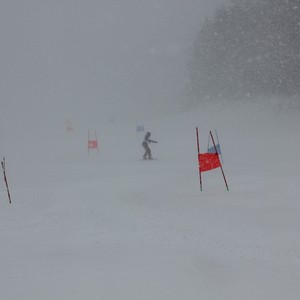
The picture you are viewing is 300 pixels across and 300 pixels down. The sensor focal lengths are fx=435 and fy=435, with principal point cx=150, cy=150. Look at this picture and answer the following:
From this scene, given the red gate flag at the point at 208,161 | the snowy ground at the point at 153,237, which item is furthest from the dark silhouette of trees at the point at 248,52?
the red gate flag at the point at 208,161

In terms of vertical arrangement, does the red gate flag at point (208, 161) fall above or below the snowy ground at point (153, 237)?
above

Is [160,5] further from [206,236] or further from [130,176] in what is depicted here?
[206,236]

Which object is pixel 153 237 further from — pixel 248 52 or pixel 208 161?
pixel 248 52

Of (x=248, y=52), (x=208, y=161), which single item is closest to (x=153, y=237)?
(x=208, y=161)

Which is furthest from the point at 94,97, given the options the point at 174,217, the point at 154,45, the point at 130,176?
the point at 174,217

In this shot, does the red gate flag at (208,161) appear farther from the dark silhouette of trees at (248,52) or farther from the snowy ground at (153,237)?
the dark silhouette of trees at (248,52)

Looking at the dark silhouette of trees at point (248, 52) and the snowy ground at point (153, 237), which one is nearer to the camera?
the snowy ground at point (153, 237)

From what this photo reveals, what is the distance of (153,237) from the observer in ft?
27.0

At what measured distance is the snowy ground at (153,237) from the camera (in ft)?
19.7

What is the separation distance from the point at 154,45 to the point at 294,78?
49.0 m

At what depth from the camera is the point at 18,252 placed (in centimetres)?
773

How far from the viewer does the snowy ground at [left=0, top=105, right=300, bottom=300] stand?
601 cm

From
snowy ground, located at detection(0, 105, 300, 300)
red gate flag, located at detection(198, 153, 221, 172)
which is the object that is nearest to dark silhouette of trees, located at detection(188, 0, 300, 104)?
snowy ground, located at detection(0, 105, 300, 300)

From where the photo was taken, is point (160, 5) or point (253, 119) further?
point (160, 5)
